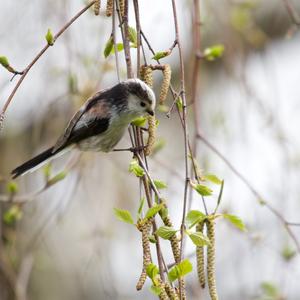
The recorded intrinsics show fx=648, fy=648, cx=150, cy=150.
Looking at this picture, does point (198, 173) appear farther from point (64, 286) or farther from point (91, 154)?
point (64, 286)

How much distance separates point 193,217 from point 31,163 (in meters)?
1.11

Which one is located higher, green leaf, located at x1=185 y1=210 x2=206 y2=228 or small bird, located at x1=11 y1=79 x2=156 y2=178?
small bird, located at x1=11 y1=79 x2=156 y2=178

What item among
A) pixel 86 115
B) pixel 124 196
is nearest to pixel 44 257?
pixel 124 196

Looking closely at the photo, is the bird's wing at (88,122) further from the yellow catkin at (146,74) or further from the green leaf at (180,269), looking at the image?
the green leaf at (180,269)

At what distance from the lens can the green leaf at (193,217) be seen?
66.4 inches

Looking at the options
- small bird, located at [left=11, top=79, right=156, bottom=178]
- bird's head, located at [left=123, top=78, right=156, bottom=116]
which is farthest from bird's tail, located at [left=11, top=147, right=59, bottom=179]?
bird's head, located at [left=123, top=78, right=156, bottom=116]

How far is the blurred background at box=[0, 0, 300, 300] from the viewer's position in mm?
3264

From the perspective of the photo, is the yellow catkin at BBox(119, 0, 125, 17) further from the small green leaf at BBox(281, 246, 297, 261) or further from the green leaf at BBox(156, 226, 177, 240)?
the small green leaf at BBox(281, 246, 297, 261)

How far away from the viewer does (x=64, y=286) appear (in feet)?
16.8

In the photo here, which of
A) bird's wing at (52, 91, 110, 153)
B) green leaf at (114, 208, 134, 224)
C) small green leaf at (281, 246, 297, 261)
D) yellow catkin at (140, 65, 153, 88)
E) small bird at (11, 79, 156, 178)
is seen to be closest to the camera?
green leaf at (114, 208, 134, 224)

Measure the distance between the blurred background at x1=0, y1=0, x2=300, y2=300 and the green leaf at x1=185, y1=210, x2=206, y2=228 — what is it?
1052mm

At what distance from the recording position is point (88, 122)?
103 inches

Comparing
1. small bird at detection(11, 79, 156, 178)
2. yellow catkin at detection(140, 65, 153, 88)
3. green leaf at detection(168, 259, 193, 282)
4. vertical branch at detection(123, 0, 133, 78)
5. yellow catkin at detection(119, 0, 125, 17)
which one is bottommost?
green leaf at detection(168, 259, 193, 282)

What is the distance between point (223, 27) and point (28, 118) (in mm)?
1483
